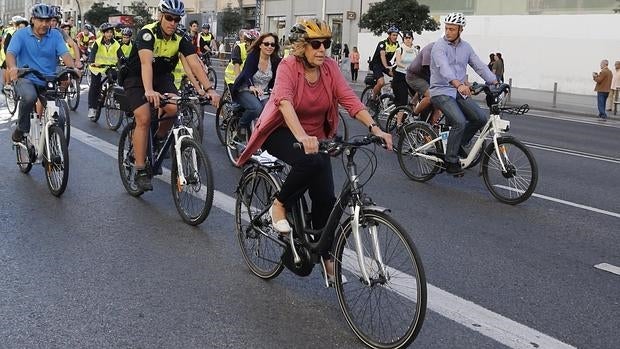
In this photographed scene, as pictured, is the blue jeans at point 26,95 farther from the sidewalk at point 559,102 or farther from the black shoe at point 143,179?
the sidewalk at point 559,102

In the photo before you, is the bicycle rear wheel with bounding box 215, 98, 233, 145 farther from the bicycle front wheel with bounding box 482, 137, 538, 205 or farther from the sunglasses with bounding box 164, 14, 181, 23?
the bicycle front wheel with bounding box 482, 137, 538, 205

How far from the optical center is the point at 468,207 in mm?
7184

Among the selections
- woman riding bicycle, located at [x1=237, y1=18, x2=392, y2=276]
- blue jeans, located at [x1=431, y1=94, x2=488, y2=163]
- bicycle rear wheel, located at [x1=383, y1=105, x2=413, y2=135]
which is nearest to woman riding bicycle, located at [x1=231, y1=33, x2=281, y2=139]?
blue jeans, located at [x1=431, y1=94, x2=488, y2=163]

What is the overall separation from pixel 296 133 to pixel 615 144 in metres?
11.5

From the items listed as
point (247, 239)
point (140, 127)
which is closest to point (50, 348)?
point (247, 239)

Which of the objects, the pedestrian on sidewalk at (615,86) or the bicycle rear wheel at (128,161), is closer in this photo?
the bicycle rear wheel at (128,161)

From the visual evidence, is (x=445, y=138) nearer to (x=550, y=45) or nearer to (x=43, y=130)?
(x=43, y=130)

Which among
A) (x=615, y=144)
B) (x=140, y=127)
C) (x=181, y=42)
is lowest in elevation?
(x=615, y=144)

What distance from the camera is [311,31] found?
4.01m

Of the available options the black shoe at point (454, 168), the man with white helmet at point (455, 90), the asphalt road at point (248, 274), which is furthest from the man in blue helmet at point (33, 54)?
the black shoe at point (454, 168)

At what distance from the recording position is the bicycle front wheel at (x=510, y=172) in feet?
23.7

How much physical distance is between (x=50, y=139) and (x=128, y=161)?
2.70ft

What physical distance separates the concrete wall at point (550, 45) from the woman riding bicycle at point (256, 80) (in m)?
25.7

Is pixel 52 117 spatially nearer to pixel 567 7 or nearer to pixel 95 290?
pixel 95 290
